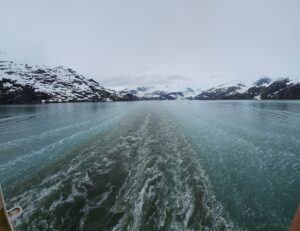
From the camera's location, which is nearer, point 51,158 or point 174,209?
point 174,209

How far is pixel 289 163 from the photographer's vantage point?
14.4m

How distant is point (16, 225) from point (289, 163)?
15.8m

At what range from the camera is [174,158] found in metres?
15.5

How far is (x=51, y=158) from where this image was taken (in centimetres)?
1577

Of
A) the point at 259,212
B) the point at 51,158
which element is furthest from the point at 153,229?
the point at 51,158

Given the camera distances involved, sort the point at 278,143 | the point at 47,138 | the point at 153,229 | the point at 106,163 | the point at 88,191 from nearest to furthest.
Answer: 1. the point at 153,229
2. the point at 88,191
3. the point at 106,163
4. the point at 278,143
5. the point at 47,138

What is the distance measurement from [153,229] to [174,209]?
5.04ft

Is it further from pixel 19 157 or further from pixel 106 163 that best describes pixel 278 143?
pixel 19 157

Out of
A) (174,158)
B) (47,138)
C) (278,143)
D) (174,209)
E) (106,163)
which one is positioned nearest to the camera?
(174,209)

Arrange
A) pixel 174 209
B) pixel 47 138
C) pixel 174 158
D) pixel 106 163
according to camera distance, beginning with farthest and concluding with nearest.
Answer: pixel 47 138 → pixel 174 158 → pixel 106 163 → pixel 174 209

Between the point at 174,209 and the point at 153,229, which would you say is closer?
the point at 153,229

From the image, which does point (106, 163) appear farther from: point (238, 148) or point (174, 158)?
point (238, 148)

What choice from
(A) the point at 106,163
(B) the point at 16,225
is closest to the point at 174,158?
(A) the point at 106,163

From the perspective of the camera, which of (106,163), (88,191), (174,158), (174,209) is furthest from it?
(174,158)
